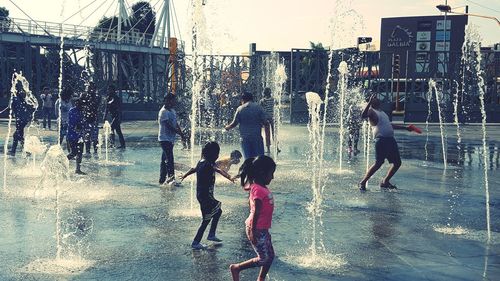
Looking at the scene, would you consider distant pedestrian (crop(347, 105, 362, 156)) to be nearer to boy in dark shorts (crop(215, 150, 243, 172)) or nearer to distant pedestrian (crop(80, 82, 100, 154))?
boy in dark shorts (crop(215, 150, 243, 172))

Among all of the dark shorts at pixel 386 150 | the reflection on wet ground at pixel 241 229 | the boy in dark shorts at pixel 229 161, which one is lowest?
the reflection on wet ground at pixel 241 229

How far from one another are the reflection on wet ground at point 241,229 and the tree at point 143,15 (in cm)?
6784

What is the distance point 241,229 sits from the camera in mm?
7070

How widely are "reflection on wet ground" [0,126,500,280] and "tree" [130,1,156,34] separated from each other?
6784 cm

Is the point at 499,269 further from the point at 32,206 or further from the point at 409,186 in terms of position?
the point at 32,206

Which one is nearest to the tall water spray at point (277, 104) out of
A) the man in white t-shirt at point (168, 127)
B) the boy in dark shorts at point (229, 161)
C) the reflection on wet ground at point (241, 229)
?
the reflection on wet ground at point (241, 229)

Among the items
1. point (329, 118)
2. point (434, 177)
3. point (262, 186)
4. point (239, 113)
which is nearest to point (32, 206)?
point (239, 113)

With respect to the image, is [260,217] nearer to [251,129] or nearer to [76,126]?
[251,129]

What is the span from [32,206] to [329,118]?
25329 mm

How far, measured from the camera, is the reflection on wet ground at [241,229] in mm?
5469

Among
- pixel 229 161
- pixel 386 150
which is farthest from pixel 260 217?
pixel 386 150

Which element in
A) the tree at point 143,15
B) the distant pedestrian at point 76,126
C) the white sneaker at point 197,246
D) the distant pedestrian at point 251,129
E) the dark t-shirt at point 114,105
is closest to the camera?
the white sneaker at point 197,246

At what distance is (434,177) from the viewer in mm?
11656

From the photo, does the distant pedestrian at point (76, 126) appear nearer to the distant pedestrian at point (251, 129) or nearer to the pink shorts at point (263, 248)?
the distant pedestrian at point (251, 129)
